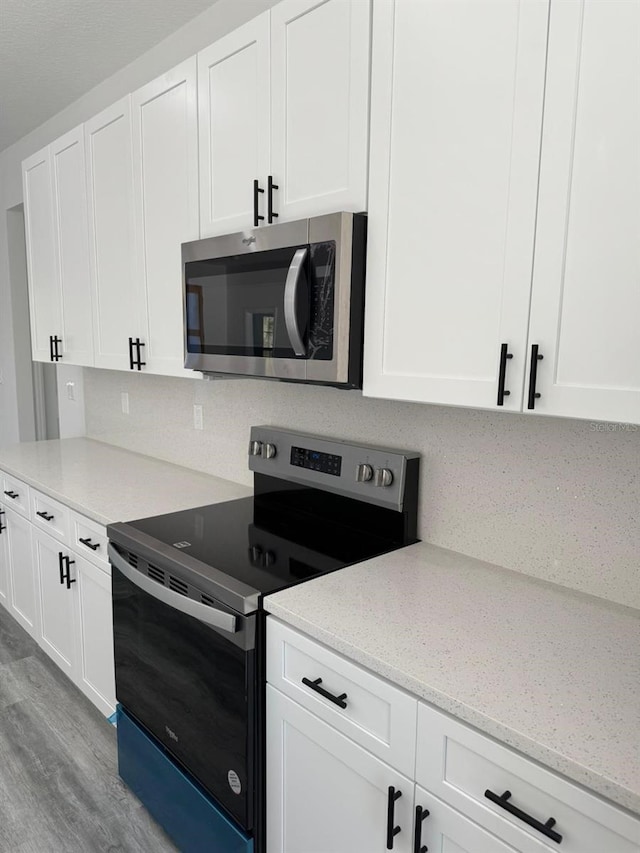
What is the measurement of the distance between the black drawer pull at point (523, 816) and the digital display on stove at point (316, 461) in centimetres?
101

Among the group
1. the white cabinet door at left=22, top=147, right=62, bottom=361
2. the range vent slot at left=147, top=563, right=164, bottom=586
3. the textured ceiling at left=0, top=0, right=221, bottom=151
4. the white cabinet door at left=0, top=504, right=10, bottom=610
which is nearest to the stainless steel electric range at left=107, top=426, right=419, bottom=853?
the range vent slot at left=147, top=563, right=164, bottom=586

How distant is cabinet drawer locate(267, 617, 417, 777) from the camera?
3.59ft

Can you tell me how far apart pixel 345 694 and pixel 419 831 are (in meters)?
0.26

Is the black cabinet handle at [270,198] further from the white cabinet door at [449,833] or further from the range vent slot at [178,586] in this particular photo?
the white cabinet door at [449,833]

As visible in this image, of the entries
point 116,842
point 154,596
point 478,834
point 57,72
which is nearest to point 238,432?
point 154,596

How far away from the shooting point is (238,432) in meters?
2.41

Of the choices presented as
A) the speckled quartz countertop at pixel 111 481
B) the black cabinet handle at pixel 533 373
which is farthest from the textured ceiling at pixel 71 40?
the black cabinet handle at pixel 533 373

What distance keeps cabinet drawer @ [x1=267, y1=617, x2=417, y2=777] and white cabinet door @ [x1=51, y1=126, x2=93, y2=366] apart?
182 centimetres

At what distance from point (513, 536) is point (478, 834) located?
702 mm

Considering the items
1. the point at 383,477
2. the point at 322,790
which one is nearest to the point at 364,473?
the point at 383,477

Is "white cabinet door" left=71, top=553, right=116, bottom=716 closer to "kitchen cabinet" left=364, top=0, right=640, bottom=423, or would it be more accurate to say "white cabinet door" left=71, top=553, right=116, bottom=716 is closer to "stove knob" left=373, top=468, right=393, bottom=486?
"stove knob" left=373, top=468, right=393, bottom=486

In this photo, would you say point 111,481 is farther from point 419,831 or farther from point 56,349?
point 419,831

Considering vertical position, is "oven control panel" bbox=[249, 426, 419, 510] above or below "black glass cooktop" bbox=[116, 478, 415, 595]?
above

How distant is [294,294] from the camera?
1462 millimetres
